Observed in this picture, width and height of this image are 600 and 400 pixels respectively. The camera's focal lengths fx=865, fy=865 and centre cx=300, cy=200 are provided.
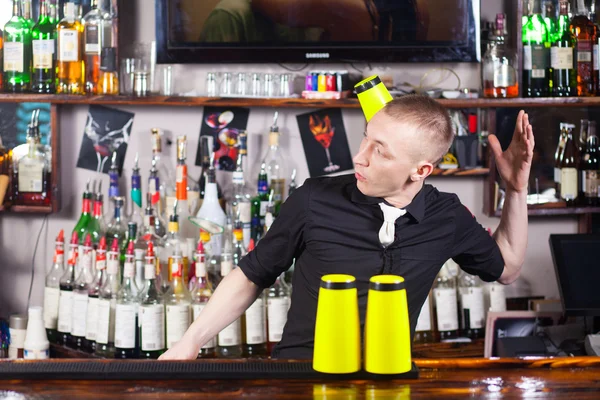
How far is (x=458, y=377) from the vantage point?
159 centimetres

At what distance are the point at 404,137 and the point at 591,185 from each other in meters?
1.44

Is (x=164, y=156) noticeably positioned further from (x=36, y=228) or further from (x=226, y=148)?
(x=36, y=228)

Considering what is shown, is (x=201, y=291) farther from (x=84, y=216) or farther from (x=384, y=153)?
(x=384, y=153)

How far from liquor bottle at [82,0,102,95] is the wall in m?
0.15

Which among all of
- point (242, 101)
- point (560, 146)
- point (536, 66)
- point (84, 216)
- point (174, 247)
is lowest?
point (174, 247)

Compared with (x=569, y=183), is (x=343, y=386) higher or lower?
lower

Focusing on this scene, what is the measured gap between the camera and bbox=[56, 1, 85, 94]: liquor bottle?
9.46 ft

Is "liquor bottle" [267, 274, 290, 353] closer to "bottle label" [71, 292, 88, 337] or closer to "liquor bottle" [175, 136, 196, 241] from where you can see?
"liquor bottle" [175, 136, 196, 241]

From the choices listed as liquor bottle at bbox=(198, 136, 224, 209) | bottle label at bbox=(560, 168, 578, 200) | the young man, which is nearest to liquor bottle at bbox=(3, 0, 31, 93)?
liquor bottle at bbox=(198, 136, 224, 209)

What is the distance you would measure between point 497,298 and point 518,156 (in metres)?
1.15

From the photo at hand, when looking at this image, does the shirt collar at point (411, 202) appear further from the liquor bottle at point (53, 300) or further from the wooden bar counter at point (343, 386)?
the liquor bottle at point (53, 300)

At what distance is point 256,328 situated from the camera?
284cm

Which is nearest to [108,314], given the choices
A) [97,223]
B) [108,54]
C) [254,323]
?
[97,223]

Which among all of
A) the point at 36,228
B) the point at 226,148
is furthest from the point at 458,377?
the point at 36,228
